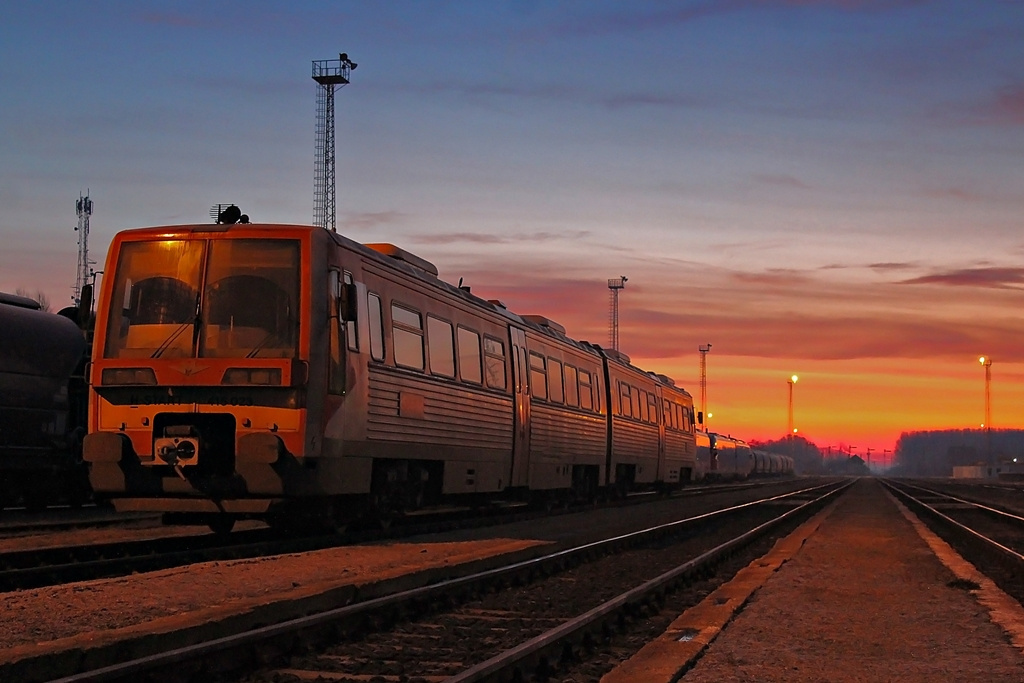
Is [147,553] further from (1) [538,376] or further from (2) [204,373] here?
(1) [538,376]

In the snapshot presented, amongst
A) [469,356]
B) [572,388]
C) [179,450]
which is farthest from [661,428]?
[179,450]

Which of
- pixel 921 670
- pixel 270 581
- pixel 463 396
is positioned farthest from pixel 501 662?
pixel 463 396

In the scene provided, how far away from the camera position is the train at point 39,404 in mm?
18203

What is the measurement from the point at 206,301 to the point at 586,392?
545 inches

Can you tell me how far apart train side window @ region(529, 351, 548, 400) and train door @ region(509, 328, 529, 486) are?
326 millimetres

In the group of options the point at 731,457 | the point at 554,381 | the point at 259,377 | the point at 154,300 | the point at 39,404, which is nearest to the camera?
the point at 259,377

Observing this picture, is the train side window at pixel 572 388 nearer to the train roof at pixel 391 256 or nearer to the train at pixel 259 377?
the train roof at pixel 391 256

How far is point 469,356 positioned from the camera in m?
18.0

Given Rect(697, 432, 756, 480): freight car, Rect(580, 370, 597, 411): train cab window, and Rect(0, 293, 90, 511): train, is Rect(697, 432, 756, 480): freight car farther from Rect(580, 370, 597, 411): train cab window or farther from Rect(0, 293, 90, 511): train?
Rect(0, 293, 90, 511): train

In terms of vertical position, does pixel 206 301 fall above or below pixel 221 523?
above

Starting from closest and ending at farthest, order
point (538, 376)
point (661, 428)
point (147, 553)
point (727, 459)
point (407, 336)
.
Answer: point (147, 553) → point (407, 336) → point (538, 376) → point (661, 428) → point (727, 459)

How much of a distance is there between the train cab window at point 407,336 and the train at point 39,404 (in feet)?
18.9

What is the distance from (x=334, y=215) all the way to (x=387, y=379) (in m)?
28.8

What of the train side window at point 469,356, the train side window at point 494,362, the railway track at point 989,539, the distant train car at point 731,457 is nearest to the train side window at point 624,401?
the railway track at point 989,539
